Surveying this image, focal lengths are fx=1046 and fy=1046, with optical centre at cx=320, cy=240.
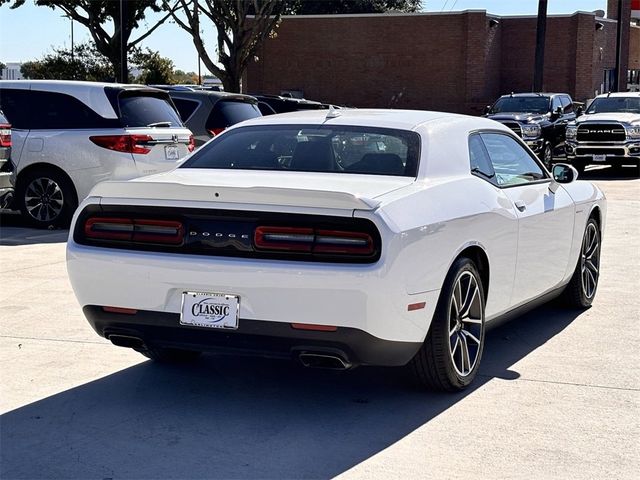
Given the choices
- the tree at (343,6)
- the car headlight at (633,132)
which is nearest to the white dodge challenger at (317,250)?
the car headlight at (633,132)

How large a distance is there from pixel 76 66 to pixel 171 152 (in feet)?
110

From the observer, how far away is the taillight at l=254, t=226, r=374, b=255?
5008mm

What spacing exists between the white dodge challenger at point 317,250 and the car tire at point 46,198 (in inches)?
267

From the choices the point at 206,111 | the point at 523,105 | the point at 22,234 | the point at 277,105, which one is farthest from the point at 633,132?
the point at 22,234

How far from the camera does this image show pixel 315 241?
505 cm

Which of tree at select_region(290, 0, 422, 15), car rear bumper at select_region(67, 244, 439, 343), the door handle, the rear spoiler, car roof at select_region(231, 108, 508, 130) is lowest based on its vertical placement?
car rear bumper at select_region(67, 244, 439, 343)

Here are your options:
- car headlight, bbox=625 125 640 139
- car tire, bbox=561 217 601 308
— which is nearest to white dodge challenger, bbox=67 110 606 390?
car tire, bbox=561 217 601 308

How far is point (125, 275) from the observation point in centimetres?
536

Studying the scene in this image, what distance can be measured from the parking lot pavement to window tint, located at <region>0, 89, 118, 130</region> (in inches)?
218

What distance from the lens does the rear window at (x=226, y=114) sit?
50.3ft

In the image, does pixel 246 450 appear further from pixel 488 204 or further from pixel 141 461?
pixel 488 204

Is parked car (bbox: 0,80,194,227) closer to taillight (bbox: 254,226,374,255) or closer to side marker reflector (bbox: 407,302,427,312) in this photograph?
taillight (bbox: 254,226,374,255)

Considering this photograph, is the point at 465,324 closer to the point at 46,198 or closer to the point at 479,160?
the point at 479,160

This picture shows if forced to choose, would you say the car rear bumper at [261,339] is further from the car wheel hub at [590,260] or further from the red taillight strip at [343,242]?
the car wheel hub at [590,260]
